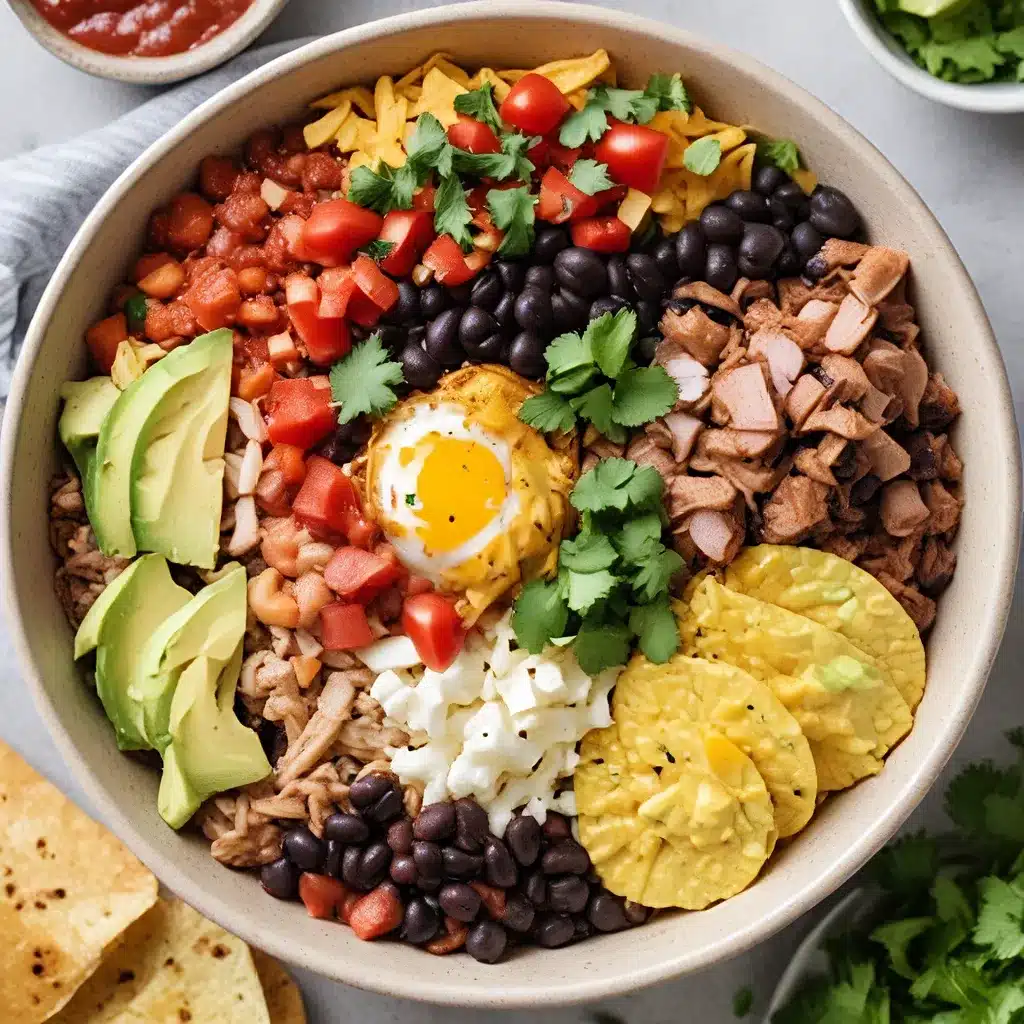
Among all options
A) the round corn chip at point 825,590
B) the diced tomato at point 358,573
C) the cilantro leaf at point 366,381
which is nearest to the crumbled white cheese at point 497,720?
the diced tomato at point 358,573

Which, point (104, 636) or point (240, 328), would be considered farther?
point (240, 328)

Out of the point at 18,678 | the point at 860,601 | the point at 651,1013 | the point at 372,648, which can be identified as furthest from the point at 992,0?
the point at 18,678

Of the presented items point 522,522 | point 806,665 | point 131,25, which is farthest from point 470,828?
point 131,25

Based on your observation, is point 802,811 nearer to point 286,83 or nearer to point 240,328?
point 240,328

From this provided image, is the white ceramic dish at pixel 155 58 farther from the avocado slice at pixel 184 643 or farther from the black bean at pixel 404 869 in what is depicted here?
the black bean at pixel 404 869

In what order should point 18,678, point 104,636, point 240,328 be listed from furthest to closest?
point 18,678 < point 240,328 < point 104,636

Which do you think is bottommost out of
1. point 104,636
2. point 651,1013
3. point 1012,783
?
point 651,1013

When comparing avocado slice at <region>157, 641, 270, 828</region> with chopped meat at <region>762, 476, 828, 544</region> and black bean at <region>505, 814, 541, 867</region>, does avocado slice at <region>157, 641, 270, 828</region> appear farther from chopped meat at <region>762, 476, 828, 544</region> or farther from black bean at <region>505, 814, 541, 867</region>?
chopped meat at <region>762, 476, 828, 544</region>

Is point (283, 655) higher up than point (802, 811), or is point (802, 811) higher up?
point (283, 655)
